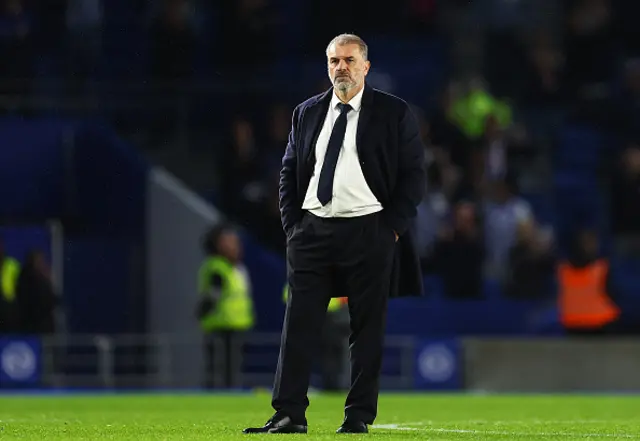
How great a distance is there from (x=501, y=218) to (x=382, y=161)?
525 inches

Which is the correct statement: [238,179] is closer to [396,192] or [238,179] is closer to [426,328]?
[426,328]

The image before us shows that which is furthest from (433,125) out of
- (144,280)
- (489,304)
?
(144,280)

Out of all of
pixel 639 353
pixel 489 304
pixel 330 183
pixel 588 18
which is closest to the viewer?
pixel 330 183

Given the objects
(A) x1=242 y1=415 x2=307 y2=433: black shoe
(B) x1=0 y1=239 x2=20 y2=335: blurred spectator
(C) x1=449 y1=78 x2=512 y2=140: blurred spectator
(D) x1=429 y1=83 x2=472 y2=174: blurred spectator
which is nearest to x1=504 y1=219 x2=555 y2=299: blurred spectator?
(D) x1=429 y1=83 x2=472 y2=174: blurred spectator

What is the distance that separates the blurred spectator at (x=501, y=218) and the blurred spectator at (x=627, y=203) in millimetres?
1384

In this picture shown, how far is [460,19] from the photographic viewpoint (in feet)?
88.1

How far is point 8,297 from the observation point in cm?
2245

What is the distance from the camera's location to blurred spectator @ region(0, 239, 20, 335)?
22359 millimetres

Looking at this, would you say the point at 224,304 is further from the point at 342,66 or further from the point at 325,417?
the point at 342,66

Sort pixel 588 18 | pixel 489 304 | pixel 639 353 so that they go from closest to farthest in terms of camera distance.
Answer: pixel 639 353, pixel 489 304, pixel 588 18

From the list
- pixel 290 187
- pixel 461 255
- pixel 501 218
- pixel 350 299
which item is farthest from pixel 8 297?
pixel 350 299

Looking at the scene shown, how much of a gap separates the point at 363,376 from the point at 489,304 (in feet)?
43.1

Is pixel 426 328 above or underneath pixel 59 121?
underneath

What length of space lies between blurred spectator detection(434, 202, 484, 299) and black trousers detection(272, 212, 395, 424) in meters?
12.4
